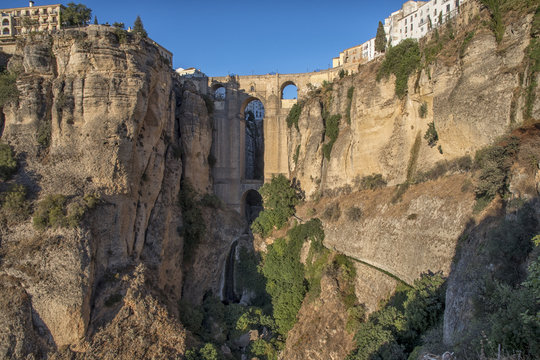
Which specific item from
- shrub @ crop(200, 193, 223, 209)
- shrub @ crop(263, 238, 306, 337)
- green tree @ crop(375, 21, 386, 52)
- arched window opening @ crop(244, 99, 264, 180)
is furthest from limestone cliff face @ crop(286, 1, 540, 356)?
arched window opening @ crop(244, 99, 264, 180)

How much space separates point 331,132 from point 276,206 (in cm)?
632

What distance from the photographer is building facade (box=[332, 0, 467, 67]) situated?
29969mm

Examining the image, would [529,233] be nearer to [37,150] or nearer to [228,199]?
[37,150]

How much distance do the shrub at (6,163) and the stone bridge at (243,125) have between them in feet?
48.3

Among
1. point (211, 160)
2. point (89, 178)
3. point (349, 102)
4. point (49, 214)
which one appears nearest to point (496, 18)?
point (349, 102)

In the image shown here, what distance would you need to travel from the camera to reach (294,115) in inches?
1200

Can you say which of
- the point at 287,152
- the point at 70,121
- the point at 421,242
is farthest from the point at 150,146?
the point at 421,242

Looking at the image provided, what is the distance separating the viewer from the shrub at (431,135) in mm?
17859

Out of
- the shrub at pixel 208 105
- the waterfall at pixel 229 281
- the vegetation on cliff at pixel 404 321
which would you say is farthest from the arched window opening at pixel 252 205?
the vegetation on cliff at pixel 404 321

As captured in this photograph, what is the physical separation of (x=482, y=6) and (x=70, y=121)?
2018cm

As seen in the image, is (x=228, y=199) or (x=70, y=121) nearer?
(x=70, y=121)

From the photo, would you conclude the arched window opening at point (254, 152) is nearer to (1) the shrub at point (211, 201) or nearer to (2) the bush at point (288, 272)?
(1) the shrub at point (211, 201)

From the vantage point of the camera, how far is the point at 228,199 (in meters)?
31.5

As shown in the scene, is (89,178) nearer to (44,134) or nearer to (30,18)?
(44,134)
